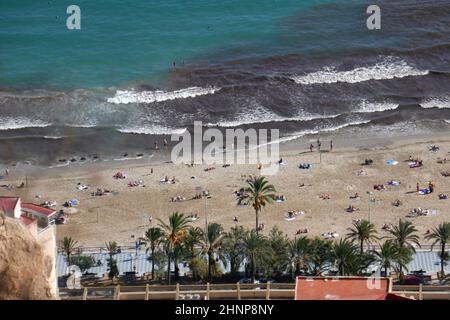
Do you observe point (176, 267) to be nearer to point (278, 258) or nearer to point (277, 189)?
point (278, 258)

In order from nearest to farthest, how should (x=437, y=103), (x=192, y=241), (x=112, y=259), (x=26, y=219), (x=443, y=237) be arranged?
(x=26, y=219), (x=192, y=241), (x=443, y=237), (x=112, y=259), (x=437, y=103)

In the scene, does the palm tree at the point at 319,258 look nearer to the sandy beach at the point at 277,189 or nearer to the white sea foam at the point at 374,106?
Result: the sandy beach at the point at 277,189

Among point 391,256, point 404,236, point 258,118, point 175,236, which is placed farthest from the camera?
point 258,118

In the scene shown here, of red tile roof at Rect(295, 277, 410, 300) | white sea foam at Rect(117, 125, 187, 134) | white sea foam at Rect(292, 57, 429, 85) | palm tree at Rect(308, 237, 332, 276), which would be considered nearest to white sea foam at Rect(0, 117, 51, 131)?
white sea foam at Rect(117, 125, 187, 134)

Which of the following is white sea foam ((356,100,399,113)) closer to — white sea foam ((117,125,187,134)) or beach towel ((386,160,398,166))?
beach towel ((386,160,398,166))

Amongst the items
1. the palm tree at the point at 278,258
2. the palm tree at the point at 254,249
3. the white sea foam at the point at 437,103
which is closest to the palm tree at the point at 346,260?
the palm tree at the point at 278,258

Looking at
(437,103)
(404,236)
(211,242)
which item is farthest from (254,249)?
(437,103)

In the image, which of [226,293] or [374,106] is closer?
[226,293]
